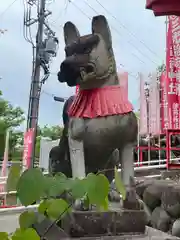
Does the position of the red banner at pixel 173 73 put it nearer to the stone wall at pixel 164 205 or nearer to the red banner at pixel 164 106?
the red banner at pixel 164 106

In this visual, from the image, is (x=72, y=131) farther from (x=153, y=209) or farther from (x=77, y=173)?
(x=153, y=209)

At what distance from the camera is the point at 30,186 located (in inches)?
30.2

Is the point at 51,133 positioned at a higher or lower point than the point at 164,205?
higher

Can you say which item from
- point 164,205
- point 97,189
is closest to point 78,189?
point 97,189

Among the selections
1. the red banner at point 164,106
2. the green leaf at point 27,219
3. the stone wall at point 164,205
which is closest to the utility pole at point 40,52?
the red banner at point 164,106

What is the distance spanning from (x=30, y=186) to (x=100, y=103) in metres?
1.89

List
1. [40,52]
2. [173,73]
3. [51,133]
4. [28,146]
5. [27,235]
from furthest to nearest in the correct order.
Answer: [40,52], [173,73], [28,146], [51,133], [27,235]

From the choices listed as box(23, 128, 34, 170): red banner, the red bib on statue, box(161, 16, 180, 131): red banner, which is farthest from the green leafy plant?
box(161, 16, 180, 131): red banner

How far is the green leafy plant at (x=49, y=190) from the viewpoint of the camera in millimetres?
766

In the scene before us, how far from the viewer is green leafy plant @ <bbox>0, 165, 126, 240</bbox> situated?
2.51ft

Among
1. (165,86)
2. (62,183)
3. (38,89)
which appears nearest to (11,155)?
(38,89)

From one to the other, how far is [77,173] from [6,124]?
2074 centimetres

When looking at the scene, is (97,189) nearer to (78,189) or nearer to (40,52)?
(78,189)

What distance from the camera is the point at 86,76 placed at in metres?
2.59
